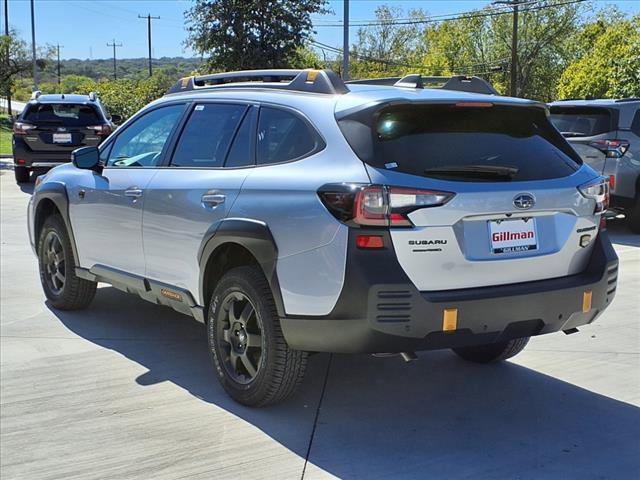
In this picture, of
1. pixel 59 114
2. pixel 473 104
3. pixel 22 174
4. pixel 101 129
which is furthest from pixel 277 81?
pixel 22 174

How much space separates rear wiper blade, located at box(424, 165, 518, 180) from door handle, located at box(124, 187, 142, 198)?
7.15ft

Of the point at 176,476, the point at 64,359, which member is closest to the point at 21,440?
the point at 176,476

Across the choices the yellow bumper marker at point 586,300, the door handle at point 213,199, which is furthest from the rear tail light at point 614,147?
the door handle at point 213,199

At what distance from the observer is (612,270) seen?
4.17m

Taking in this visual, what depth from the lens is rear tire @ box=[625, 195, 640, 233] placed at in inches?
402

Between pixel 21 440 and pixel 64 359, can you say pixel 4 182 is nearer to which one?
pixel 64 359

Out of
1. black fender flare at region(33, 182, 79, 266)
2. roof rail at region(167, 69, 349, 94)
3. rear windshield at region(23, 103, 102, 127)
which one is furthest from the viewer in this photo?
rear windshield at region(23, 103, 102, 127)

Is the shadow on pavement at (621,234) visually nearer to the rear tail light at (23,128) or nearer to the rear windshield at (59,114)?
the rear windshield at (59,114)

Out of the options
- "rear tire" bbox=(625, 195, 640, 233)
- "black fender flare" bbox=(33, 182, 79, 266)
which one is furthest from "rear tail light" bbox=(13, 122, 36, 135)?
"rear tire" bbox=(625, 195, 640, 233)

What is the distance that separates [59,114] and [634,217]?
10258mm

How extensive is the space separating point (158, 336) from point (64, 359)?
75 centimetres

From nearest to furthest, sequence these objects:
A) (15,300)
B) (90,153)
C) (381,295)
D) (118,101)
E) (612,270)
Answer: (381,295) < (612,270) < (90,153) < (15,300) < (118,101)

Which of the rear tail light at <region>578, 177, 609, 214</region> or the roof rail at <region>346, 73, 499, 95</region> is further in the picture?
the roof rail at <region>346, 73, 499, 95</region>

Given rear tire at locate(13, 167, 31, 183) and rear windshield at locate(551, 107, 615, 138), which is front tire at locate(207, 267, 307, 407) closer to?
rear windshield at locate(551, 107, 615, 138)
